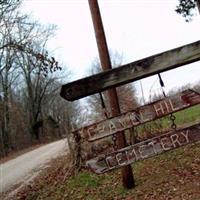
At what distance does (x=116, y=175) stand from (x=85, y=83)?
7.90 meters

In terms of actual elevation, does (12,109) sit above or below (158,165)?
above

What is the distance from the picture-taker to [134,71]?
5410 mm

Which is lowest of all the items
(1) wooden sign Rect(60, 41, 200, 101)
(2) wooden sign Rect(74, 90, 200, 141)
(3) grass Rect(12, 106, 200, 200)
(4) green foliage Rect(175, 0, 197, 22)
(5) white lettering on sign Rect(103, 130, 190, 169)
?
(3) grass Rect(12, 106, 200, 200)

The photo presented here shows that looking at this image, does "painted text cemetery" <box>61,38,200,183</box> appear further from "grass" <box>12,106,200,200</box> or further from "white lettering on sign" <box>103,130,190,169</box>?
"grass" <box>12,106,200,200</box>

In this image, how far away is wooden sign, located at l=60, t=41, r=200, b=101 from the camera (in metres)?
5.34

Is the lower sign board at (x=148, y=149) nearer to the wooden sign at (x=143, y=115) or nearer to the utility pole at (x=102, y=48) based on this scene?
the wooden sign at (x=143, y=115)

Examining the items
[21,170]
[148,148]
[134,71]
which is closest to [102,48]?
[134,71]

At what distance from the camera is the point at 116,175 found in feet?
42.8

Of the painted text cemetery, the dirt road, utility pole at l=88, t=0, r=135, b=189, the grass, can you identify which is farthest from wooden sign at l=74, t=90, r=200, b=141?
the dirt road

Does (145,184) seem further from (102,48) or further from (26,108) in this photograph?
(26,108)

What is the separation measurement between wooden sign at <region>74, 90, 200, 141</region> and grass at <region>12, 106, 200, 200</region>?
3.09 metres

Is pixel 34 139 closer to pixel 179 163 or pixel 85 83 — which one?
pixel 179 163

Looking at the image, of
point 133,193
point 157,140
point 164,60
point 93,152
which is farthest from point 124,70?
point 93,152

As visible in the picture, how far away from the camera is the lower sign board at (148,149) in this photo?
17.8ft
